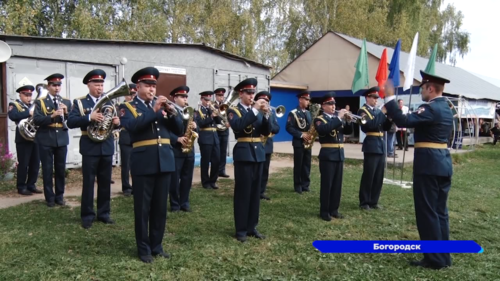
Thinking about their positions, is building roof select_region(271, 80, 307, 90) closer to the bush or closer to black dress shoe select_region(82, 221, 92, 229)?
the bush

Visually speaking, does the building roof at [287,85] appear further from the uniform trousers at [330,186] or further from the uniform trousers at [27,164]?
the uniform trousers at [330,186]

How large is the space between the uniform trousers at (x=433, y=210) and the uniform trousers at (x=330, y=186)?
1986 mm

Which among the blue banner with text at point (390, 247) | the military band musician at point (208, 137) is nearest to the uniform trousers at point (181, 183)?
the military band musician at point (208, 137)

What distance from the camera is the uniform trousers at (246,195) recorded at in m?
5.74

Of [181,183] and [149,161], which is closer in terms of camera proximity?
[149,161]

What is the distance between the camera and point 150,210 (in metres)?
4.96

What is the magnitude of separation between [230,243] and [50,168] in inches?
149

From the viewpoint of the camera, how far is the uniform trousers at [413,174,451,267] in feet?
16.1

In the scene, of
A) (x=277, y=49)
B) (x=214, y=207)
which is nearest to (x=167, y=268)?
(x=214, y=207)

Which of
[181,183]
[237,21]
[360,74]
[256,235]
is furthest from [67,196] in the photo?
[237,21]

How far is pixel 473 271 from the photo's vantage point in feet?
15.8

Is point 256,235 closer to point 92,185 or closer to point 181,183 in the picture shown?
point 181,183

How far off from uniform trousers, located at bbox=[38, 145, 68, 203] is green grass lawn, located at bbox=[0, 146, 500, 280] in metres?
0.31

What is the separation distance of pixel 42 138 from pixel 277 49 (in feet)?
90.1
